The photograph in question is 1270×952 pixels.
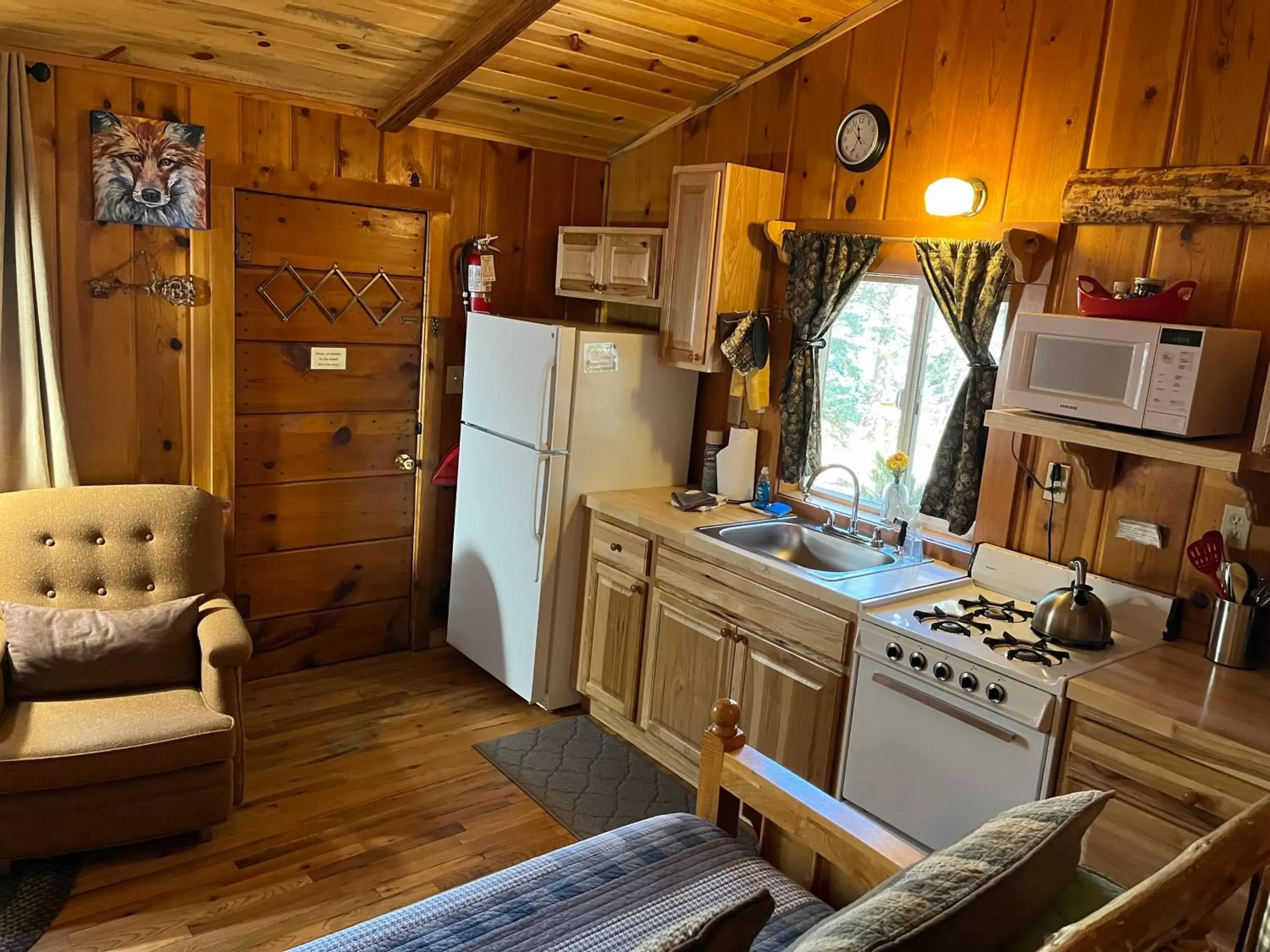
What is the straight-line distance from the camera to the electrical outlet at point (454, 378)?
421 centimetres

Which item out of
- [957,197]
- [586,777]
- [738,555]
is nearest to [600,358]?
[738,555]

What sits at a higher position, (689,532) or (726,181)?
(726,181)

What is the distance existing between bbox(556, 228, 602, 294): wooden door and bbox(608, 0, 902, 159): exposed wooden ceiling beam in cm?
49

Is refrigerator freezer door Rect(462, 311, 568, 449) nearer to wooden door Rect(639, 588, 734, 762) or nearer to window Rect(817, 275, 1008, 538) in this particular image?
wooden door Rect(639, 588, 734, 762)

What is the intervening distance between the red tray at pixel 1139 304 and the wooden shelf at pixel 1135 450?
0.28 m

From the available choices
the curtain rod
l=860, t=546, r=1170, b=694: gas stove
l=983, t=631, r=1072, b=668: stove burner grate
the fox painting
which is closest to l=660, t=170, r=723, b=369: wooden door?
the curtain rod

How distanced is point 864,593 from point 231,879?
191cm

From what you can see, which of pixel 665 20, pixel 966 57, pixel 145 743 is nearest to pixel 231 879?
pixel 145 743

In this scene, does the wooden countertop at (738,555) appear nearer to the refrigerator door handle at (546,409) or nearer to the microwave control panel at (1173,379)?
the refrigerator door handle at (546,409)

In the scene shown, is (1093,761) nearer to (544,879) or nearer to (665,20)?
(544,879)

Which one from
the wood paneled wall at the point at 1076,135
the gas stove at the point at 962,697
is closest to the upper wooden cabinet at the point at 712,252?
the wood paneled wall at the point at 1076,135

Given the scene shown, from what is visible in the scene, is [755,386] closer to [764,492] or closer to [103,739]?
[764,492]

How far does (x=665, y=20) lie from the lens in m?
3.21

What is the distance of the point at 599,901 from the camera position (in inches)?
69.7
